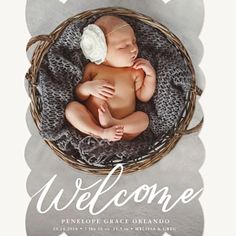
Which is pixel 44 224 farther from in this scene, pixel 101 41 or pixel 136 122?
pixel 101 41

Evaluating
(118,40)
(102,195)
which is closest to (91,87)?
(118,40)

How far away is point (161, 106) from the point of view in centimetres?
151

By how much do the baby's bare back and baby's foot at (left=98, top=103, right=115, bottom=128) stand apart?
14mm

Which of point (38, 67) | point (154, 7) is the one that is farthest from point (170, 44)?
point (38, 67)

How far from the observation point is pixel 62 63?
58.5 inches

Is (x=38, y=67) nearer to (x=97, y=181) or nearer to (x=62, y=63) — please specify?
(x=62, y=63)

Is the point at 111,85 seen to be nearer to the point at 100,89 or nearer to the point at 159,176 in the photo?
the point at 100,89

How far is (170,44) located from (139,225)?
0.43 meters

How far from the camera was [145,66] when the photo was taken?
1.49 metres

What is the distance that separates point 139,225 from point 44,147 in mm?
292

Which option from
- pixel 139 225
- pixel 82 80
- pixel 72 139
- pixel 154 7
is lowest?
pixel 139 225

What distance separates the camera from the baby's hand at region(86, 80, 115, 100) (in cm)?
148

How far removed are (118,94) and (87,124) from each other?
10 cm

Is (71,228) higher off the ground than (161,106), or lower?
lower
